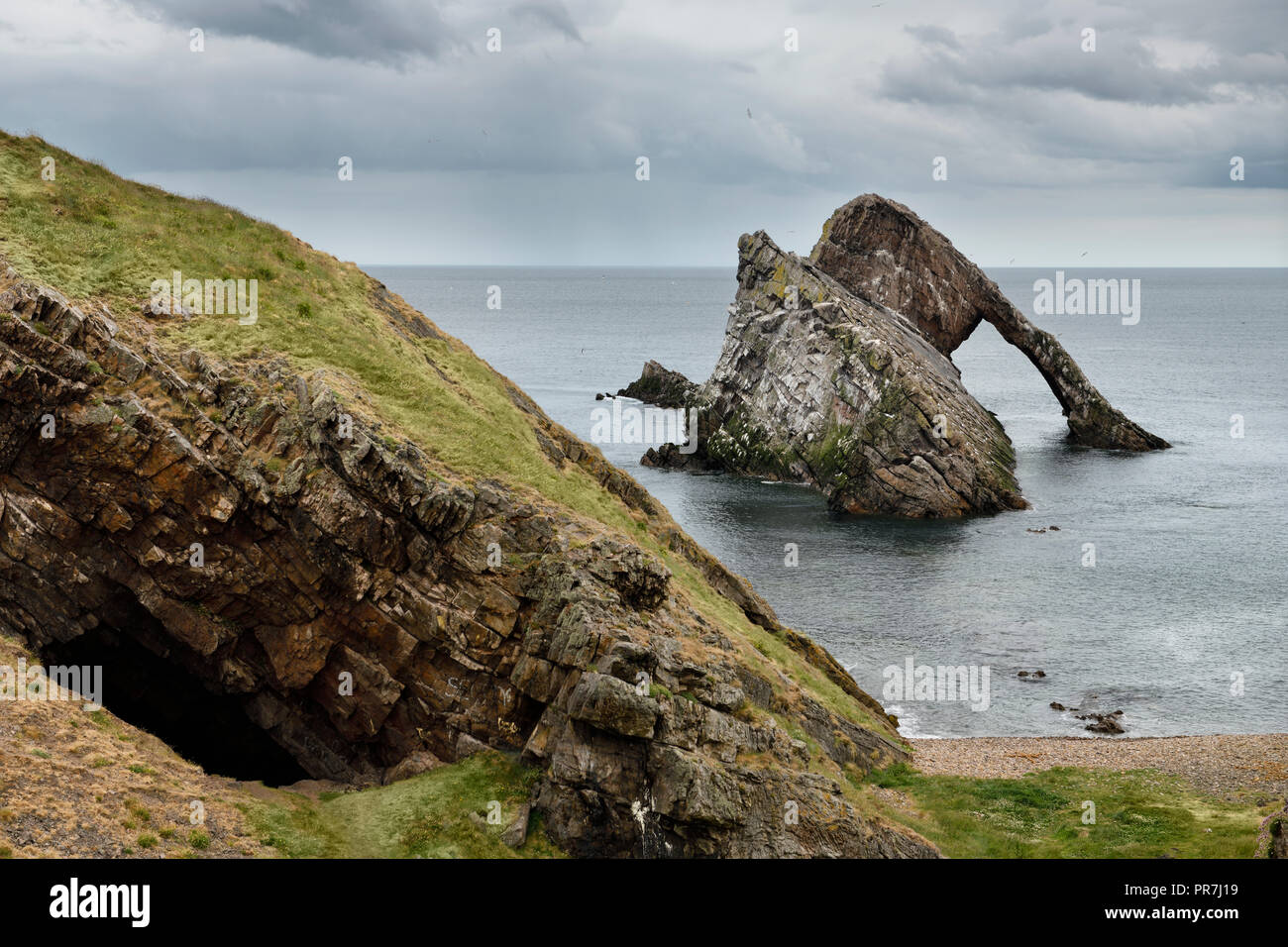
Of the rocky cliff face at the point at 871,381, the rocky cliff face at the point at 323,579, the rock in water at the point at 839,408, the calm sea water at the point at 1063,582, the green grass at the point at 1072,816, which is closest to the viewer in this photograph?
the rocky cliff face at the point at 323,579

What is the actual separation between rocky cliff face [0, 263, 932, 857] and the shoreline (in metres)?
14.1

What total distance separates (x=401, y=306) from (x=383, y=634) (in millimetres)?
21719

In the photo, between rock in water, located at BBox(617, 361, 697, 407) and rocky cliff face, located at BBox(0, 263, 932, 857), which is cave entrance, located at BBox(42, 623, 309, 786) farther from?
rock in water, located at BBox(617, 361, 697, 407)

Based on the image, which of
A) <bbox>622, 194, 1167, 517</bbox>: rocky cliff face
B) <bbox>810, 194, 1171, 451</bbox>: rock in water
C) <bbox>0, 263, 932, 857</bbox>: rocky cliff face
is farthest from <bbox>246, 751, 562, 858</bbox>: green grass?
<bbox>810, 194, 1171, 451</bbox>: rock in water

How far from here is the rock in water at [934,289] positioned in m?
128

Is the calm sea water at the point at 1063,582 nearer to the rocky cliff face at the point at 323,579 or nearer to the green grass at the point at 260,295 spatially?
the rocky cliff face at the point at 323,579

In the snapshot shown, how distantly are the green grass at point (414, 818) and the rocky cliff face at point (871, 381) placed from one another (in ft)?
241

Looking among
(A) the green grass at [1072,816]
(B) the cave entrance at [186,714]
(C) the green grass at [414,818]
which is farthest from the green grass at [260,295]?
(A) the green grass at [1072,816]

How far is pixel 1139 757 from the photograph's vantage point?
160ft

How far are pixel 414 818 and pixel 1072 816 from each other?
76.5 ft

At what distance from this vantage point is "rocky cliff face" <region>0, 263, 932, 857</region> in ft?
112

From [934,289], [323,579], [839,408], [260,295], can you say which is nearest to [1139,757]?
[323,579]

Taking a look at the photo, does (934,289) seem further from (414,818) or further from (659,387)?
(414,818)

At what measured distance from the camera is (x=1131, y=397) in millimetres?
173625
